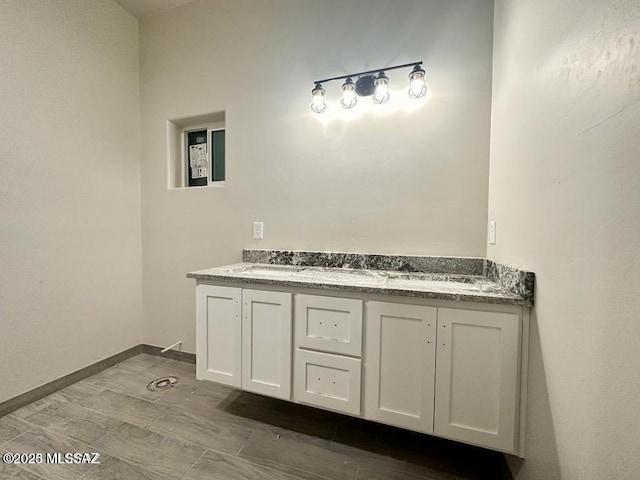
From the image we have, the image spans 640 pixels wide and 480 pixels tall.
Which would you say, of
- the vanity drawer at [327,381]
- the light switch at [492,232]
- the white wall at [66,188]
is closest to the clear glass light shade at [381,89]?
the light switch at [492,232]

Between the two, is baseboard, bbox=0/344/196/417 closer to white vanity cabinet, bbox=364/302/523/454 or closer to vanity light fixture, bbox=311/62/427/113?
white vanity cabinet, bbox=364/302/523/454

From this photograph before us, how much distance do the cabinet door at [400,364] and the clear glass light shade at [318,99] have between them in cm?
131

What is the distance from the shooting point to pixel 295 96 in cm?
182

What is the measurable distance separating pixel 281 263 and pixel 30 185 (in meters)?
1.65

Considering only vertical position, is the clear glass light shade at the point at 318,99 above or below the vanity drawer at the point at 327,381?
above

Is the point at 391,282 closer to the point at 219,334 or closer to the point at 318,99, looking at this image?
the point at 219,334

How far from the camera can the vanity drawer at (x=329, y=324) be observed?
1.22 meters

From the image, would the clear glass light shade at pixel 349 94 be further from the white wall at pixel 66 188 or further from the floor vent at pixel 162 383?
the floor vent at pixel 162 383

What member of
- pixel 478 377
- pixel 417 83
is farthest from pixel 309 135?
pixel 478 377

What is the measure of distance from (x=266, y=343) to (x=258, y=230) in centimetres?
86

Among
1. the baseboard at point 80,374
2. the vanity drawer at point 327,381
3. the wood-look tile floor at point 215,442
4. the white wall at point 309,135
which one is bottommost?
the wood-look tile floor at point 215,442

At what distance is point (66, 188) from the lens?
1.81m

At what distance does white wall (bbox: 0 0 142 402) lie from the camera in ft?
5.08

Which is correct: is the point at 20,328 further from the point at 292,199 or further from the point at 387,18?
the point at 387,18
